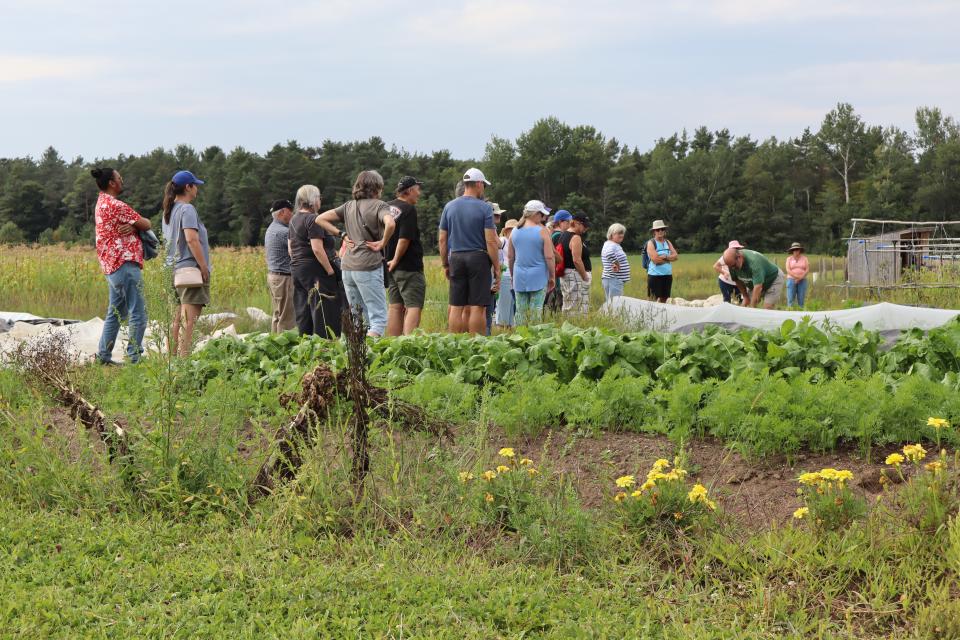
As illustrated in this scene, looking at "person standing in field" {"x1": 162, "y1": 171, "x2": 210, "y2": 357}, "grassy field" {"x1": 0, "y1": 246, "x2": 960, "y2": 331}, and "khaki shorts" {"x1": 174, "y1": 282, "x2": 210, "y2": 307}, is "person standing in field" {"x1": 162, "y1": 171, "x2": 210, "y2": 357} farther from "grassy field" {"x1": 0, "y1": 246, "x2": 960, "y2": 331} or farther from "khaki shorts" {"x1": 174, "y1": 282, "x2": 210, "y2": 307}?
"grassy field" {"x1": 0, "y1": 246, "x2": 960, "y2": 331}

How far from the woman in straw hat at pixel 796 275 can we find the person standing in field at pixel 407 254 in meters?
8.25

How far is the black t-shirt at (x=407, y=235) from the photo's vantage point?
8445 millimetres

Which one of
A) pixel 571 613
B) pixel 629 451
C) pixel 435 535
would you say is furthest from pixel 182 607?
pixel 629 451

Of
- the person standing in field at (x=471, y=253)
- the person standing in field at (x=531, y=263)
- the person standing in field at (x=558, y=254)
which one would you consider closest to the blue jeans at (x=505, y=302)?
the person standing in field at (x=558, y=254)

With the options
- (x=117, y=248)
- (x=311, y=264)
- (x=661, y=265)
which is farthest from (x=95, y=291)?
(x=661, y=265)

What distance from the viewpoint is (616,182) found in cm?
7062

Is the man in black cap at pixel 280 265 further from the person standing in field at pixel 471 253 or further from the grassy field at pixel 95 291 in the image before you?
the grassy field at pixel 95 291

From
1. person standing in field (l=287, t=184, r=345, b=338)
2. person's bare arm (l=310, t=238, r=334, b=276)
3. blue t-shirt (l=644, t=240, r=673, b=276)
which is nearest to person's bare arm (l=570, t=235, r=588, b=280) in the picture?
Result: blue t-shirt (l=644, t=240, r=673, b=276)

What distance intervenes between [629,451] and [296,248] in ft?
16.0

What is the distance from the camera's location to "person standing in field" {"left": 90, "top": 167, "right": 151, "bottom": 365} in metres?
7.83

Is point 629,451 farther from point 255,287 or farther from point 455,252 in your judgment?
point 255,287

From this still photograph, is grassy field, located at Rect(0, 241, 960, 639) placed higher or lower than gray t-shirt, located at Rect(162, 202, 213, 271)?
lower

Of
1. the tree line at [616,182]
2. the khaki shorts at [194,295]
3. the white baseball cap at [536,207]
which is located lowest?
the khaki shorts at [194,295]

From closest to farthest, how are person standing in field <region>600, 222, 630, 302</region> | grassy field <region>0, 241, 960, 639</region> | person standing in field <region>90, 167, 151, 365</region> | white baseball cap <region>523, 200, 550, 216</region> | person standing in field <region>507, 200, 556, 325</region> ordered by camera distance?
grassy field <region>0, 241, 960, 639</region> < person standing in field <region>90, 167, 151, 365</region> < person standing in field <region>507, 200, 556, 325</region> < white baseball cap <region>523, 200, 550, 216</region> < person standing in field <region>600, 222, 630, 302</region>
